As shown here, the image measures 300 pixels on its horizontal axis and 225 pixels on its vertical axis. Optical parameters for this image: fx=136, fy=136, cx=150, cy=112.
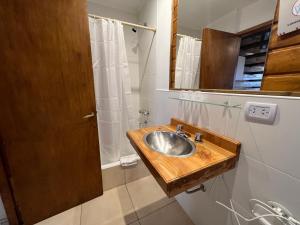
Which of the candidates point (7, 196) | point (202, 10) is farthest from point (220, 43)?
point (7, 196)

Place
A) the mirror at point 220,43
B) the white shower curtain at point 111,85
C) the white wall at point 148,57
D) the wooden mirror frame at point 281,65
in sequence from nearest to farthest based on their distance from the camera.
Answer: the wooden mirror frame at point 281,65 → the mirror at point 220,43 → the white shower curtain at point 111,85 → the white wall at point 148,57

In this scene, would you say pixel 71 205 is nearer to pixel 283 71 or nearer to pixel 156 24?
pixel 283 71

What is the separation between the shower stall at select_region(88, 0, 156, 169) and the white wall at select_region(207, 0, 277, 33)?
949 millimetres

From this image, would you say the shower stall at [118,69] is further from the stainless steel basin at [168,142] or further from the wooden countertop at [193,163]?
the wooden countertop at [193,163]

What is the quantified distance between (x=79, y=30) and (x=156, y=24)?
89 cm

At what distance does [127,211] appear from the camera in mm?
1318

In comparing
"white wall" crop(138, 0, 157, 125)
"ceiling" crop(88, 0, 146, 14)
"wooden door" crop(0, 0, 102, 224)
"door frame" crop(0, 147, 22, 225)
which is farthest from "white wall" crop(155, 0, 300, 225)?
"ceiling" crop(88, 0, 146, 14)

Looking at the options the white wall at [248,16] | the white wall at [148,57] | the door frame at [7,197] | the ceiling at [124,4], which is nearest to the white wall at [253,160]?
the white wall at [248,16]

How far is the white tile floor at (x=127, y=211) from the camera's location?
4.05 ft

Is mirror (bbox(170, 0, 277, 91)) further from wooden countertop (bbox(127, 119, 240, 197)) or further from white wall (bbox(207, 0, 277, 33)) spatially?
wooden countertop (bbox(127, 119, 240, 197))

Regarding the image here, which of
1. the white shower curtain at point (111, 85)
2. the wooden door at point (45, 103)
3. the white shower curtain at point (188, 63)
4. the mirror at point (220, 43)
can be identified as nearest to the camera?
the mirror at point (220, 43)

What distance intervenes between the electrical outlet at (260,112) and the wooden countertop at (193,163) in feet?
0.55

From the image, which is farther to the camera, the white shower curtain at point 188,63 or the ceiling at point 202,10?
the white shower curtain at point 188,63

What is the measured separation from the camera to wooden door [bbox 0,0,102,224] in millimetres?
942
